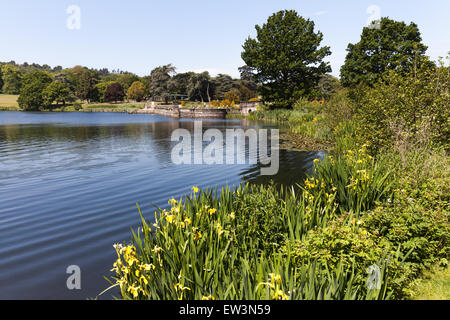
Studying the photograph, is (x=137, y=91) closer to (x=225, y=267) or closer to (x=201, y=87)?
(x=201, y=87)

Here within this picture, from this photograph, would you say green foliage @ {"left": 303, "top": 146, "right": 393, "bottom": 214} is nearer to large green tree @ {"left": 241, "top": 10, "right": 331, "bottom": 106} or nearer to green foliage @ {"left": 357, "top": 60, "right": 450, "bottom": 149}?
green foliage @ {"left": 357, "top": 60, "right": 450, "bottom": 149}

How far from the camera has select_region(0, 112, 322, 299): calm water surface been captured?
6051 mm

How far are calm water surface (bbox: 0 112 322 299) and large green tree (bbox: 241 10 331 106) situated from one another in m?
35.6

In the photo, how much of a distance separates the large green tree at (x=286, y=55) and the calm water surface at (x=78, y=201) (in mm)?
35638

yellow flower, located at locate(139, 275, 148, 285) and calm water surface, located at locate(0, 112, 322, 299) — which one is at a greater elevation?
yellow flower, located at locate(139, 275, 148, 285)

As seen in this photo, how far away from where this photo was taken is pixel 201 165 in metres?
16.8

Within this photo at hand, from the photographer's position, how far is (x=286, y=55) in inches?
2108

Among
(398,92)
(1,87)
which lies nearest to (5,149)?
(398,92)

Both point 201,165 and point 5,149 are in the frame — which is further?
point 5,149

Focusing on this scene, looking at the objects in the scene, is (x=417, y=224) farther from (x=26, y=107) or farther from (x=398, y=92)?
(x=26, y=107)

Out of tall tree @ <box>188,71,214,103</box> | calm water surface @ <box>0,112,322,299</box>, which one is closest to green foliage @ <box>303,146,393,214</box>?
calm water surface @ <box>0,112,322,299</box>

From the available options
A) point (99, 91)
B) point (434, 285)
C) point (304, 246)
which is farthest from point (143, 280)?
point (99, 91)
